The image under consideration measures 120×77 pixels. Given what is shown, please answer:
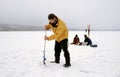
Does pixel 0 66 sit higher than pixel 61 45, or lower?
lower

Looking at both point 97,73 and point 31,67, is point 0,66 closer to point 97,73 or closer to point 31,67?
point 31,67

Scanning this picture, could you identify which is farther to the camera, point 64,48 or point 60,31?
point 64,48

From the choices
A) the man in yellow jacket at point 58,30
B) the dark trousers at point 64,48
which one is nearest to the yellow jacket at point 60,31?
the man in yellow jacket at point 58,30

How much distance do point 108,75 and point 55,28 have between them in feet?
7.38

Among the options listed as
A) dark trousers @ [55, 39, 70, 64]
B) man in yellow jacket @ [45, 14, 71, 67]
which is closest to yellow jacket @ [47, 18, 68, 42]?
man in yellow jacket @ [45, 14, 71, 67]

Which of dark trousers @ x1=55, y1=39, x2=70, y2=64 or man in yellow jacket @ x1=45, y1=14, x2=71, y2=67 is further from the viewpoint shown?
dark trousers @ x1=55, y1=39, x2=70, y2=64

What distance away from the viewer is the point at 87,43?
1311 centimetres

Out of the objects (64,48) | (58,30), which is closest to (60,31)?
(58,30)

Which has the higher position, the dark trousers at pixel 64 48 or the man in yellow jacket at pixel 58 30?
the man in yellow jacket at pixel 58 30

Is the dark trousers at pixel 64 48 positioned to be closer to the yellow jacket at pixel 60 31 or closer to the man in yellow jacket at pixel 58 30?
the man in yellow jacket at pixel 58 30

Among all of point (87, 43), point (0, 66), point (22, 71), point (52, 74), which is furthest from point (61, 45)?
point (87, 43)

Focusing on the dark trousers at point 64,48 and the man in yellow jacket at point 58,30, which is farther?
the dark trousers at point 64,48

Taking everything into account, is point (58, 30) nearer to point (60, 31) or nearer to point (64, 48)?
point (60, 31)

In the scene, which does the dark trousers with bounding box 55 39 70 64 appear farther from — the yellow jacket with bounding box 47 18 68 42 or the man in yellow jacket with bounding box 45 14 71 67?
the yellow jacket with bounding box 47 18 68 42
